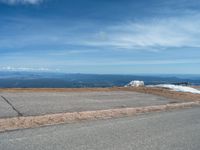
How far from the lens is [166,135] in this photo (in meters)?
7.56

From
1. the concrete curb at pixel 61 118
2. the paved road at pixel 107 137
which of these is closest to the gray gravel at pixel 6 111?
the concrete curb at pixel 61 118

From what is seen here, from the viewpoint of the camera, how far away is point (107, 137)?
696 cm

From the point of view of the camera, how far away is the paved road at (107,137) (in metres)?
6.06

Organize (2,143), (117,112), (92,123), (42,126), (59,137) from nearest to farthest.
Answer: (2,143)
(59,137)
(42,126)
(92,123)
(117,112)

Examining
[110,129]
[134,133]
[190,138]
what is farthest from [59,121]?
[190,138]

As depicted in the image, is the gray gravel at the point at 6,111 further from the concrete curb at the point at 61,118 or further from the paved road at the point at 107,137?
the paved road at the point at 107,137

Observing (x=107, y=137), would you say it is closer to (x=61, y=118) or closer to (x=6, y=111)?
(x=61, y=118)

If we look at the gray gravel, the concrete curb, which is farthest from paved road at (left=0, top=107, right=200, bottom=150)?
the gray gravel

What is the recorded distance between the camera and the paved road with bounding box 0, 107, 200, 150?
6.06 meters

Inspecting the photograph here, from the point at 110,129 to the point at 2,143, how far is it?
10.2ft

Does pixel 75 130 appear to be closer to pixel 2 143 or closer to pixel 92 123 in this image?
pixel 92 123

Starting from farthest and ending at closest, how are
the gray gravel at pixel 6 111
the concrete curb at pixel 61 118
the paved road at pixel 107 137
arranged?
the gray gravel at pixel 6 111
the concrete curb at pixel 61 118
the paved road at pixel 107 137

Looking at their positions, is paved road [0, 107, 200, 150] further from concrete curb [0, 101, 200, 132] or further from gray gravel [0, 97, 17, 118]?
gray gravel [0, 97, 17, 118]

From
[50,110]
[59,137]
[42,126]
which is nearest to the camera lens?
[59,137]
